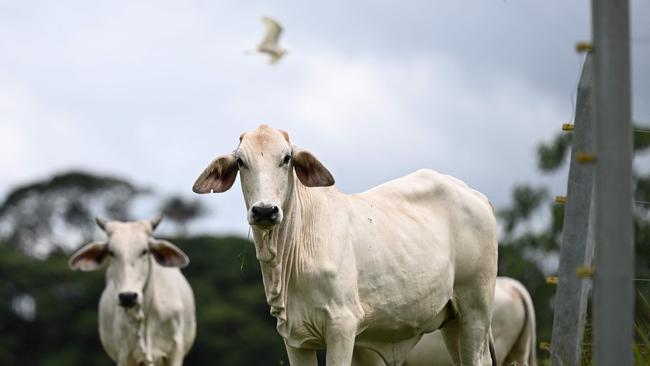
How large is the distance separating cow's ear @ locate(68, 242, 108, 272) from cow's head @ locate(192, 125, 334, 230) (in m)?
6.47

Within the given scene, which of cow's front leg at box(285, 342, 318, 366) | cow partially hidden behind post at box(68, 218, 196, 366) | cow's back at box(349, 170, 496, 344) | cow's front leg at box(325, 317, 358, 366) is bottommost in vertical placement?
cow partially hidden behind post at box(68, 218, 196, 366)

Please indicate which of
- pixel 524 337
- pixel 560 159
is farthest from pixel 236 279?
pixel 524 337

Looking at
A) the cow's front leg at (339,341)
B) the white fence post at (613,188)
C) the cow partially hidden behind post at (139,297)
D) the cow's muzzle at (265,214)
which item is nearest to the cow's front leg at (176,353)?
the cow partially hidden behind post at (139,297)

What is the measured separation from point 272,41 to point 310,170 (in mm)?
966

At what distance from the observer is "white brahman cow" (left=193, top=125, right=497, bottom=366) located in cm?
795

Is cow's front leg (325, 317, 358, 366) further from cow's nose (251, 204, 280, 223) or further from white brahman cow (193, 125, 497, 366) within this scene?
cow's nose (251, 204, 280, 223)

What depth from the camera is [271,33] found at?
8594 millimetres

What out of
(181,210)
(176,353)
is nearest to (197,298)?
(181,210)

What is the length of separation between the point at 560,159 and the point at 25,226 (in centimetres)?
2631

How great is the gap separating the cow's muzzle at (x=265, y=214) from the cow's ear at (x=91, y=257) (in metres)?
7.11

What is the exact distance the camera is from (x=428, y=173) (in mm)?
9648

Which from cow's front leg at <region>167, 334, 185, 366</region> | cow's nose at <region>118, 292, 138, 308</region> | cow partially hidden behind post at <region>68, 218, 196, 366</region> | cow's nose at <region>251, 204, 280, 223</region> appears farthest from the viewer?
cow's front leg at <region>167, 334, 185, 366</region>

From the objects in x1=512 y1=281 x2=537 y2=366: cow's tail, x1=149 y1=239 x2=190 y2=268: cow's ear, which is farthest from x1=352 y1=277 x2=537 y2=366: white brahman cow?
x1=149 y1=239 x2=190 y2=268: cow's ear

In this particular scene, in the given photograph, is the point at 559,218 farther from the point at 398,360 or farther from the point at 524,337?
the point at 398,360
